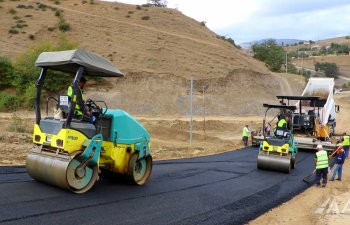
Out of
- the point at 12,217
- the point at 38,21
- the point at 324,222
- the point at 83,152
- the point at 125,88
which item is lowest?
the point at 324,222

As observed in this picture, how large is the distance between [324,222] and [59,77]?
→ 26.4m

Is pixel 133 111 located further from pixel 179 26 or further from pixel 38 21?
pixel 179 26

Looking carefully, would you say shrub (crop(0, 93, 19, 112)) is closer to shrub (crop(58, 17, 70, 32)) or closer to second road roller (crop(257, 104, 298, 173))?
shrub (crop(58, 17, 70, 32))

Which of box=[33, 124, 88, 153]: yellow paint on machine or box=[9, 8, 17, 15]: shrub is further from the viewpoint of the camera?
box=[9, 8, 17, 15]: shrub

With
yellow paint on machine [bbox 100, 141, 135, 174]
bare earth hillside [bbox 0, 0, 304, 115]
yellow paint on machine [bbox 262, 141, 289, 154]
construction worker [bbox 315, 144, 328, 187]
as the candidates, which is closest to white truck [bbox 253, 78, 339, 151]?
yellow paint on machine [bbox 262, 141, 289, 154]

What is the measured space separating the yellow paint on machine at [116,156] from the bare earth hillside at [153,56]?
2412 centimetres

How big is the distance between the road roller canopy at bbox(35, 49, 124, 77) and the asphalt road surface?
7.12 feet

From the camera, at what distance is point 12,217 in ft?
18.6

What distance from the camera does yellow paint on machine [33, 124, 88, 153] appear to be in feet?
21.8

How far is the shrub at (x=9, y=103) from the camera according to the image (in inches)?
1131

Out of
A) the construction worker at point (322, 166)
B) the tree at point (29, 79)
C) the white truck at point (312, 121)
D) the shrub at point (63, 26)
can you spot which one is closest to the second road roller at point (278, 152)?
the construction worker at point (322, 166)

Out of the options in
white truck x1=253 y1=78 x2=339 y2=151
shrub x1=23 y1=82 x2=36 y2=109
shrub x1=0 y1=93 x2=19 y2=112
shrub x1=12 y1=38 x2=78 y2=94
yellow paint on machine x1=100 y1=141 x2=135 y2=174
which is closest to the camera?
yellow paint on machine x1=100 y1=141 x2=135 y2=174

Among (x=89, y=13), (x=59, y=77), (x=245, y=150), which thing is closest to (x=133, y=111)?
(x=59, y=77)

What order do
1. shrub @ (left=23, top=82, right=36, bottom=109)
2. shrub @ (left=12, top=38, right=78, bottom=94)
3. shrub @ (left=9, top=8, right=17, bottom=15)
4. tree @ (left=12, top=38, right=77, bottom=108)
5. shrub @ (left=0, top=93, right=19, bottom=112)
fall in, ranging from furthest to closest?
shrub @ (left=9, top=8, right=17, bottom=15)
shrub @ (left=12, top=38, right=78, bottom=94)
tree @ (left=12, top=38, right=77, bottom=108)
shrub @ (left=23, top=82, right=36, bottom=109)
shrub @ (left=0, top=93, right=19, bottom=112)
